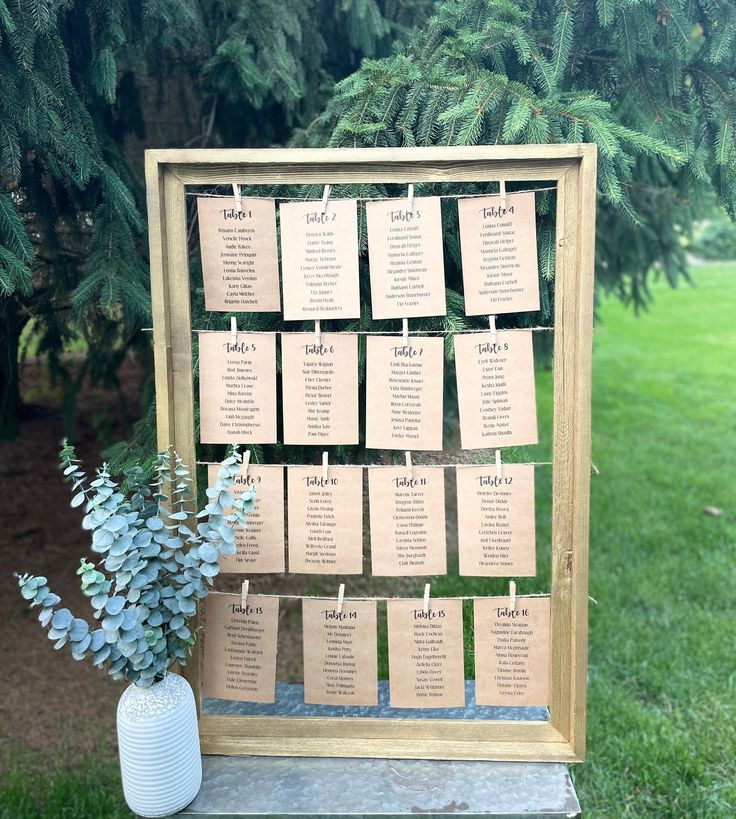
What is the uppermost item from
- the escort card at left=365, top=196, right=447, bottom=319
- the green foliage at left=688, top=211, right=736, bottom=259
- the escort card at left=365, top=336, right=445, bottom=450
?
the green foliage at left=688, top=211, right=736, bottom=259

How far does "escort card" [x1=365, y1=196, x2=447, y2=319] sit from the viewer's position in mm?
1658

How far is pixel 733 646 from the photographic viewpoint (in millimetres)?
3027

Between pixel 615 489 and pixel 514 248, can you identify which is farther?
pixel 615 489

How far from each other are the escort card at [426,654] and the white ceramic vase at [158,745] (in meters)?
0.49

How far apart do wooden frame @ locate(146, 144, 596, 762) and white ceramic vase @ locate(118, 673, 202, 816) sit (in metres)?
0.19

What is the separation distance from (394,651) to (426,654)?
78 millimetres

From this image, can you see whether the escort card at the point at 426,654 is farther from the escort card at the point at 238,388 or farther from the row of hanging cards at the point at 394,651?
the escort card at the point at 238,388

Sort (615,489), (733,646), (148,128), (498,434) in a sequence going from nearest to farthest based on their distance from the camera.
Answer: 1. (498,434)
2. (148,128)
3. (733,646)
4. (615,489)

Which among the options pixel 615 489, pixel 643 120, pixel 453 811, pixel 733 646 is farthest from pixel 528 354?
pixel 615 489

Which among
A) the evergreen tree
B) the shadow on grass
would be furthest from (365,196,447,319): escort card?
the shadow on grass

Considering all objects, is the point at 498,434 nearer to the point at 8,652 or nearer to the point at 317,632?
the point at 317,632

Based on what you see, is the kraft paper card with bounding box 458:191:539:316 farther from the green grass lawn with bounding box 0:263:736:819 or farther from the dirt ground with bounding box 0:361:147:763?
the dirt ground with bounding box 0:361:147:763

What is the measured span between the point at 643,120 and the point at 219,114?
1.48 meters

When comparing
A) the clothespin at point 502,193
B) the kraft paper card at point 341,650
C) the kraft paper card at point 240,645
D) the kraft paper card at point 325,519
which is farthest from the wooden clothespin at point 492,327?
the kraft paper card at point 240,645
